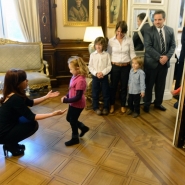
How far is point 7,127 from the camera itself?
2111 mm

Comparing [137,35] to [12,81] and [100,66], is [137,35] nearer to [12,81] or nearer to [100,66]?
[100,66]

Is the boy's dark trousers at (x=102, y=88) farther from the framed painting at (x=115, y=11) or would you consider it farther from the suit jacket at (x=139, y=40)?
the framed painting at (x=115, y=11)

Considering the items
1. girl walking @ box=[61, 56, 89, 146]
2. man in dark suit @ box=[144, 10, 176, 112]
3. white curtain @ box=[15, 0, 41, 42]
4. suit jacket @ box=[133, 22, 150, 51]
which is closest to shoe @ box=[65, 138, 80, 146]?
girl walking @ box=[61, 56, 89, 146]

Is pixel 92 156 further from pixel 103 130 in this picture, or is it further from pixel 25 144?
pixel 25 144

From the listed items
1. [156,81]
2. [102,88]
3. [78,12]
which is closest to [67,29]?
[78,12]

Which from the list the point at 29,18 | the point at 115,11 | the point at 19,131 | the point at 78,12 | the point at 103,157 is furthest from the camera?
the point at 115,11

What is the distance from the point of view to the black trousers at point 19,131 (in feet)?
6.97

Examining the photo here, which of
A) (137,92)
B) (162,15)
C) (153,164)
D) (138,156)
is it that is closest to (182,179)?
(153,164)

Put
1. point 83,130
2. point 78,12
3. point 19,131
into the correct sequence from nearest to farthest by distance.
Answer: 1. point 19,131
2. point 83,130
3. point 78,12

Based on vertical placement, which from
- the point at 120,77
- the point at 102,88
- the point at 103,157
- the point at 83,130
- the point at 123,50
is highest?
the point at 123,50

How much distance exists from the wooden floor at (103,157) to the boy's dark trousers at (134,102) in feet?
0.73

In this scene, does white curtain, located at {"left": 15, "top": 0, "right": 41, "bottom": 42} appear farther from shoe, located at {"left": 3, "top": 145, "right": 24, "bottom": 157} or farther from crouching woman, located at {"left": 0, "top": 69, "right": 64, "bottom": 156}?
shoe, located at {"left": 3, "top": 145, "right": 24, "bottom": 157}

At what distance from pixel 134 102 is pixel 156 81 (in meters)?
0.53

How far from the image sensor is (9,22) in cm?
452
